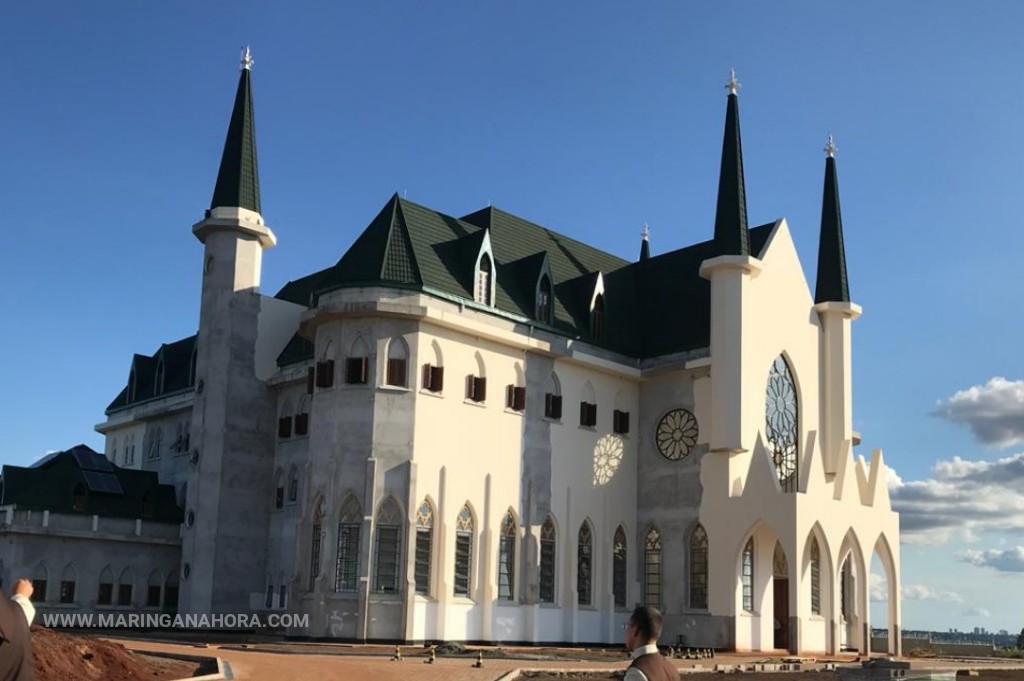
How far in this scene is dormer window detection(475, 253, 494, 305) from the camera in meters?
43.2

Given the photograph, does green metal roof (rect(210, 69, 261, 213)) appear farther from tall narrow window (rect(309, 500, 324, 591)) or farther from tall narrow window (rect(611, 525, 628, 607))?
tall narrow window (rect(611, 525, 628, 607))

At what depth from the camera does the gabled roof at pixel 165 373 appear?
59.1 metres

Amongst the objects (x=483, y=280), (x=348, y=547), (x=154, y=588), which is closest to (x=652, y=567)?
(x=483, y=280)

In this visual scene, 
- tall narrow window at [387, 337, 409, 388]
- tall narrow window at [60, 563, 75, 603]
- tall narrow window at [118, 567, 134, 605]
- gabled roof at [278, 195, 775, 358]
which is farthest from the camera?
tall narrow window at [118, 567, 134, 605]

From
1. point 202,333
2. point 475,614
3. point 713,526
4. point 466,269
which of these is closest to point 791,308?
point 713,526

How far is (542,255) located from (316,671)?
24.5 meters

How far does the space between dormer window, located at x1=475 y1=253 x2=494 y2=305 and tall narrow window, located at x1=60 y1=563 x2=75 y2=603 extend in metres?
19.3

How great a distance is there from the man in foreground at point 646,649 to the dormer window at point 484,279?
3570 centimetres

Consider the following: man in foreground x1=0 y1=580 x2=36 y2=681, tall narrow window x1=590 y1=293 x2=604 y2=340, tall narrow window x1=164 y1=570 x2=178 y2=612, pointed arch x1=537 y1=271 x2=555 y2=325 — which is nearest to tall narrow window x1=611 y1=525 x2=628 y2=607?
tall narrow window x1=590 y1=293 x2=604 y2=340

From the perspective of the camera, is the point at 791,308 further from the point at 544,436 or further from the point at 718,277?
the point at 544,436

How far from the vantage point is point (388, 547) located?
38906mm

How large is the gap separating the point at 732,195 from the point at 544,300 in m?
8.29

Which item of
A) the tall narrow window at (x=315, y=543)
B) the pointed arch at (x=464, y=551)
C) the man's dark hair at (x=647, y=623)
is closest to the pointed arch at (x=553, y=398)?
the pointed arch at (x=464, y=551)

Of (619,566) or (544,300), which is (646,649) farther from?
(619,566)
